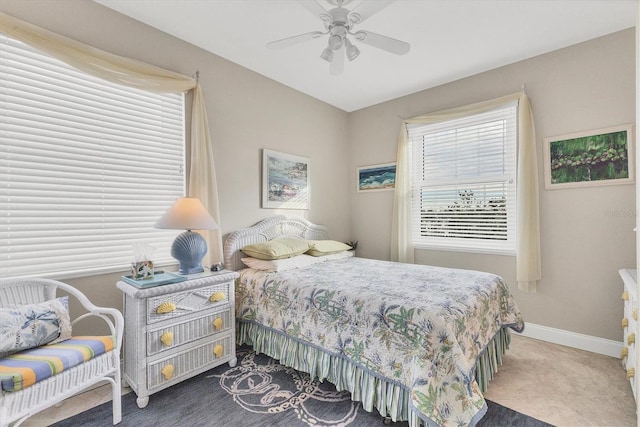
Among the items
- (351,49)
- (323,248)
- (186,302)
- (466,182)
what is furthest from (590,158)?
(186,302)

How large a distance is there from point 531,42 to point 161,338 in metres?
3.86

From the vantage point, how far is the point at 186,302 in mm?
2088

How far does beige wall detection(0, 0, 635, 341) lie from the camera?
90.4 inches

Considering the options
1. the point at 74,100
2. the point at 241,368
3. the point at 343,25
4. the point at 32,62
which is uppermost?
the point at 343,25

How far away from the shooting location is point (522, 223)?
9.50 ft

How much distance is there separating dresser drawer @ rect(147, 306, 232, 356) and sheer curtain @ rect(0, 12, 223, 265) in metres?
0.60

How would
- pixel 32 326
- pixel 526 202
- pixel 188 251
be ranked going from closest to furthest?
pixel 32 326 → pixel 188 251 → pixel 526 202

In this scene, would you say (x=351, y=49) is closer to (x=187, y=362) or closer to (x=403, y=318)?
(x=403, y=318)

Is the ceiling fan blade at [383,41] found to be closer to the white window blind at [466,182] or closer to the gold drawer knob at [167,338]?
the white window blind at [466,182]

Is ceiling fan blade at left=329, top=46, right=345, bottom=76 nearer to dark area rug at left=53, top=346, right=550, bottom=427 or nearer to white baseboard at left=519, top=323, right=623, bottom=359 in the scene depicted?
dark area rug at left=53, top=346, right=550, bottom=427

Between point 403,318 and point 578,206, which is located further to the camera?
point 578,206

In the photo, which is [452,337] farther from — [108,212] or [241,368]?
[108,212]

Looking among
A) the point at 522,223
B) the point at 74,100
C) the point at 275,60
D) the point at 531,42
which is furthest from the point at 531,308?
the point at 74,100

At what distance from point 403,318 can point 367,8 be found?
1863 millimetres
